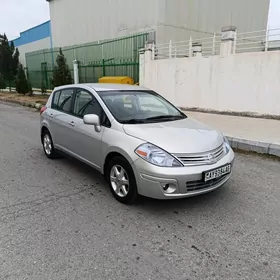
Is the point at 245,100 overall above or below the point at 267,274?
above

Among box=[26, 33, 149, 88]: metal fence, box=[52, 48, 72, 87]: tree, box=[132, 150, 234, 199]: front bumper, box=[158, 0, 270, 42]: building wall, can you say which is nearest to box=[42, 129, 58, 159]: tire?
box=[132, 150, 234, 199]: front bumper

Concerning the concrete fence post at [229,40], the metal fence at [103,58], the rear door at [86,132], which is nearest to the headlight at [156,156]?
the rear door at [86,132]

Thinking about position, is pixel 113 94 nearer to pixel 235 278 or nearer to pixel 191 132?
pixel 191 132

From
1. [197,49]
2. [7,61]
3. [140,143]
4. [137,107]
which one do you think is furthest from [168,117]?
[7,61]

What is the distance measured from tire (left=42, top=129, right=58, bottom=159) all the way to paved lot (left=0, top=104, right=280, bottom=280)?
91cm

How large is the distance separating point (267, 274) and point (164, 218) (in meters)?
1.20

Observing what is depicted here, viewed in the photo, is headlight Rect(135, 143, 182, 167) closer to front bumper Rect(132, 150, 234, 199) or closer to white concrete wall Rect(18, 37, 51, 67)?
front bumper Rect(132, 150, 234, 199)

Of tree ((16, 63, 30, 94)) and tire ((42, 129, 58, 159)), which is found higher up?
tree ((16, 63, 30, 94))

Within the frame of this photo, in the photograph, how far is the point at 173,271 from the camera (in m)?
2.25

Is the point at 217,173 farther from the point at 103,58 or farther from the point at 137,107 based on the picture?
the point at 103,58

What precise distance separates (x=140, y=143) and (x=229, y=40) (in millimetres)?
7878

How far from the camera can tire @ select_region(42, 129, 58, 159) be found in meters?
5.21

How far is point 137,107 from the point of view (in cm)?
412

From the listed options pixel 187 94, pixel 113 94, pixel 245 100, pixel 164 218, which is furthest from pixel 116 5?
pixel 164 218
